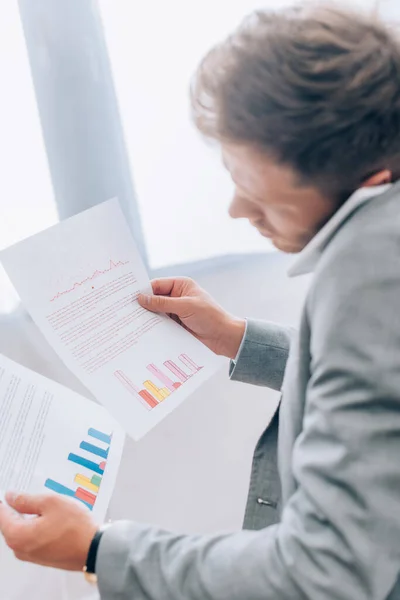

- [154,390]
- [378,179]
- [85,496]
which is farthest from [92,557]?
[378,179]

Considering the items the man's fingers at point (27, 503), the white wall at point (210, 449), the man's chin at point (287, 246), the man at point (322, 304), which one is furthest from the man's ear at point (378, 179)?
the white wall at point (210, 449)

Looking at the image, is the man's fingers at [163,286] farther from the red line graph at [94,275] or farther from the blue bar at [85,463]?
the blue bar at [85,463]

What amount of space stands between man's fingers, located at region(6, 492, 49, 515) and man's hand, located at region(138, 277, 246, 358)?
13.0 inches

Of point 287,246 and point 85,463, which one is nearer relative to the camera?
point 287,246

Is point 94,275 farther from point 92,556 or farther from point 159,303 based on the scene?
point 92,556

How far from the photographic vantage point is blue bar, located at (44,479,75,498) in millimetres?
771

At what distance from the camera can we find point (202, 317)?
0.96m

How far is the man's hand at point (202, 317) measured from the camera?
37.5 inches

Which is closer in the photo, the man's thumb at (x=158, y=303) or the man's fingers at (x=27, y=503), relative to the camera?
the man's fingers at (x=27, y=503)

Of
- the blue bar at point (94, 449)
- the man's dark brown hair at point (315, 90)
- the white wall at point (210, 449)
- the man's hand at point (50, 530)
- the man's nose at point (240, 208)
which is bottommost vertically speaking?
the white wall at point (210, 449)

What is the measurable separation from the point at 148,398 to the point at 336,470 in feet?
1.13

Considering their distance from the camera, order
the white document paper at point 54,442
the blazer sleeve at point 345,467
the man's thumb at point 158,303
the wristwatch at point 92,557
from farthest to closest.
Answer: the man's thumb at point 158,303, the white document paper at point 54,442, the wristwatch at point 92,557, the blazer sleeve at point 345,467

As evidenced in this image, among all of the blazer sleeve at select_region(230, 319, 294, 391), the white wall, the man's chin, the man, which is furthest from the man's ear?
the white wall

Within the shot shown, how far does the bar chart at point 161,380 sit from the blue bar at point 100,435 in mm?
87
